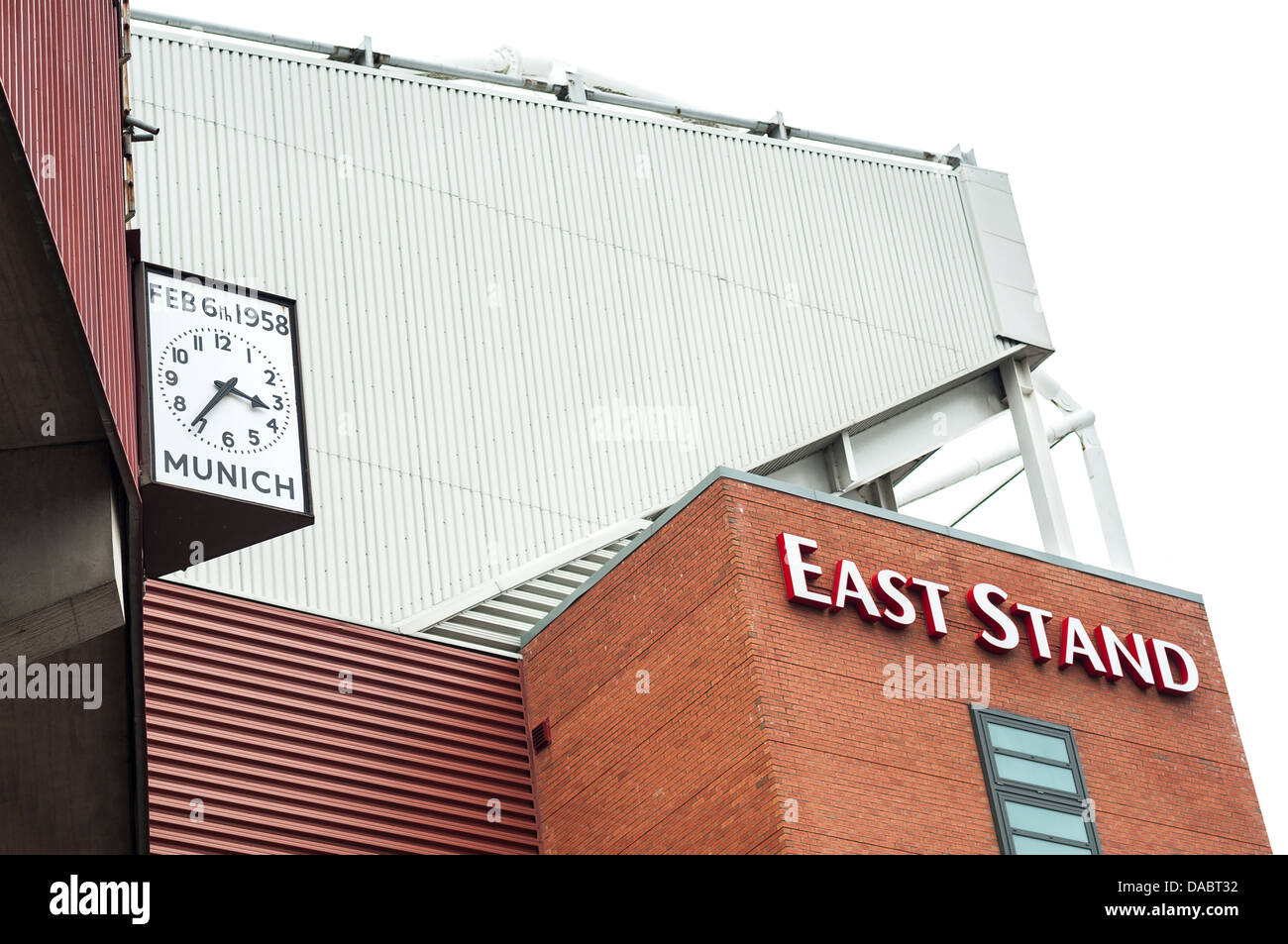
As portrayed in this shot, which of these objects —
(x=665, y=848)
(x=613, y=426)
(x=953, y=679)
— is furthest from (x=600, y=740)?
(x=613, y=426)

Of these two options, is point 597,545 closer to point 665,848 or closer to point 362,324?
point 362,324

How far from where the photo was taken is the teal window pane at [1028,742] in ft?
57.3

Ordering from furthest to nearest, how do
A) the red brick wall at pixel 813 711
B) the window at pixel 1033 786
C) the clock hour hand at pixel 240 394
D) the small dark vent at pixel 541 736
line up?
the small dark vent at pixel 541 736
the window at pixel 1033 786
the red brick wall at pixel 813 711
the clock hour hand at pixel 240 394

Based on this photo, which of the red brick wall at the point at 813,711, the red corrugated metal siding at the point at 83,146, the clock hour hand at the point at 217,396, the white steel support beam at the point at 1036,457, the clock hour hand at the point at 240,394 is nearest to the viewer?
the red corrugated metal siding at the point at 83,146

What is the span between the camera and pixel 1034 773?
1745cm

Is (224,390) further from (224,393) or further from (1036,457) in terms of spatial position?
(1036,457)

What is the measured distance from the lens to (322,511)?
779 inches

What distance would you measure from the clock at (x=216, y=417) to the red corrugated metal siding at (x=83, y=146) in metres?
0.22

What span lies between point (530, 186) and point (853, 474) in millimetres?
5669

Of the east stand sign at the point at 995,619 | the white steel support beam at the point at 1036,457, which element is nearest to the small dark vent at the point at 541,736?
the east stand sign at the point at 995,619

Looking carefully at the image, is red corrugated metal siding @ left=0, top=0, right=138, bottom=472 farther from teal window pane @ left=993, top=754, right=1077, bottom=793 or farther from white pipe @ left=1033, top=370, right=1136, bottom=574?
white pipe @ left=1033, top=370, right=1136, bottom=574

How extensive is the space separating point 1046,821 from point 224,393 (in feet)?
30.6

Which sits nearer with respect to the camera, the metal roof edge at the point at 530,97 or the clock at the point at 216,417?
the clock at the point at 216,417

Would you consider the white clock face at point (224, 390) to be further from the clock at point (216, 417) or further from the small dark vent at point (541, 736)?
the small dark vent at point (541, 736)
